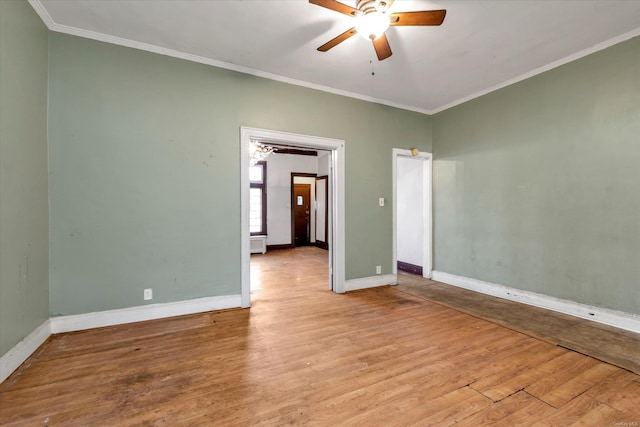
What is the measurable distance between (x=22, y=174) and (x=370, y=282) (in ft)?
13.7

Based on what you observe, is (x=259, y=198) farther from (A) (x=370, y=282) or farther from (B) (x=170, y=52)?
(B) (x=170, y=52)

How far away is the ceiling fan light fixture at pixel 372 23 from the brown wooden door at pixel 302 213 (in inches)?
274

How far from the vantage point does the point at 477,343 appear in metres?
2.71

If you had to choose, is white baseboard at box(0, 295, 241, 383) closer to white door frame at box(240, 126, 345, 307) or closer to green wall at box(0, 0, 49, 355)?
green wall at box(0, 0, 49, 355)

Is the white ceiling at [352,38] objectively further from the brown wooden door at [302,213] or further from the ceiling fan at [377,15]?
the brown wooden door at [302,213]

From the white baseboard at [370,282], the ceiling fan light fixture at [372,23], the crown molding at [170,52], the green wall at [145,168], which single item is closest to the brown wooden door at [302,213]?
the white baseboard at [370,282]

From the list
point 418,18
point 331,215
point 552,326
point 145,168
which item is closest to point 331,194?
point 331,215

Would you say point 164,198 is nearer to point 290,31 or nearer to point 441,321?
point 290,31

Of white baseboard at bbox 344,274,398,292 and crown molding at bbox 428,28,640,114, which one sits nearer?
crown molding at bbox 428,28,640,114

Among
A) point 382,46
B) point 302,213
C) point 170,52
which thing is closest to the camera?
point 382,46

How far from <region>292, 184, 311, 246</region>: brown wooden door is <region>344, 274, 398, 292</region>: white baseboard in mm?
4821

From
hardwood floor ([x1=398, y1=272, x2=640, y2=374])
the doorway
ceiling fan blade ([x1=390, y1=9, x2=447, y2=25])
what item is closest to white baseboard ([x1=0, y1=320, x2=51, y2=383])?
ceiling fan blade ([x1=390, y1=9, x2=447, y2=25])

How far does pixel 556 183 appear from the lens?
352 centimetres

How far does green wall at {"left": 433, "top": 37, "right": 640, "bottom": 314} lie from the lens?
3008 mm
